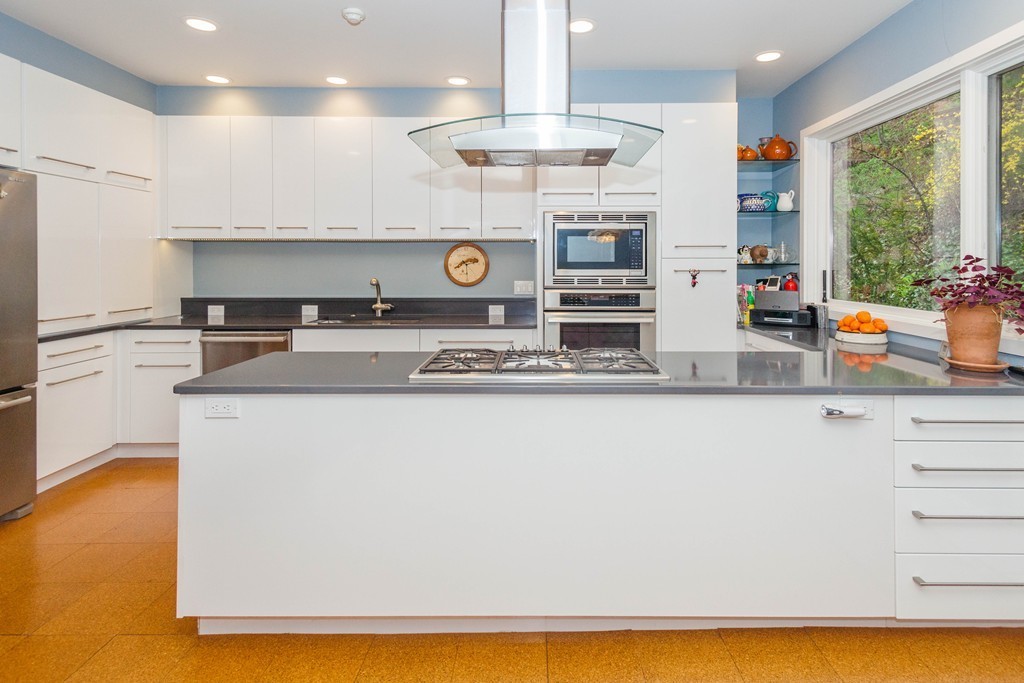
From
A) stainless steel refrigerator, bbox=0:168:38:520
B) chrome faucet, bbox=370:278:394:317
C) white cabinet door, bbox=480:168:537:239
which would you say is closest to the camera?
stainless steel refrigerator, bbox=0:168:38:520

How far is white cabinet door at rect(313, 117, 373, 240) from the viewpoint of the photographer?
438 centimetres

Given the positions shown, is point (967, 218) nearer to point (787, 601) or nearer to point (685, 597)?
point (787, 601)

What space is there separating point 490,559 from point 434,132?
1.37 meters

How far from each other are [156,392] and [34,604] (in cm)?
197

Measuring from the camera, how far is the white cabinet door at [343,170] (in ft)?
14.4

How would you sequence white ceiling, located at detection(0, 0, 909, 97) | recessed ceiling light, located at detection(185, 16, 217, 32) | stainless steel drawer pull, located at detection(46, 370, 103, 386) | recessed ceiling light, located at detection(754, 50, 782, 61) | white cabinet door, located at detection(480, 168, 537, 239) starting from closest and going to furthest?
white ceiling, located at detection(0, 0, 909, 97) → recessed ceiling light, located at detection(185, 16, 217, 32) → stainless steel drawer pull, located at detection(46, 370, 103, 386) → recessed ceiling light, located at detection(754, 50, 782, 61) → white cabinet door, located at detection(480, 168, 537, 239)

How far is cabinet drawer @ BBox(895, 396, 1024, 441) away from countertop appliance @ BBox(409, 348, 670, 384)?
74 cm

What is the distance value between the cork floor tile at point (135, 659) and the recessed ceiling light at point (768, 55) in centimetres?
400

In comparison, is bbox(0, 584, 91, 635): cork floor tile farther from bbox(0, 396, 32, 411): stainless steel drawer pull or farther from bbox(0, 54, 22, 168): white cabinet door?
bbox(0, 54, 22, 168): white cabinet door

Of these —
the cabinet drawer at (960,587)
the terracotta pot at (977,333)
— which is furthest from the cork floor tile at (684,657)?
the terracotta pot at (977,333)

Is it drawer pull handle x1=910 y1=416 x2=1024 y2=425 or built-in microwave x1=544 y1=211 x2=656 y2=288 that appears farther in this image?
built-in microwave x1=544 y1=211 x2=656 y2=288

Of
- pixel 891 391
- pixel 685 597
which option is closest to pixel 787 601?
pixel 685 597

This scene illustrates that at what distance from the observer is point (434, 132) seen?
2.19 m

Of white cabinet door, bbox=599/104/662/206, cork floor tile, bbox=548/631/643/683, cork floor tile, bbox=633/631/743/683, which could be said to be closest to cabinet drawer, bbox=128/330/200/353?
white cabinet door, bbox=599/104/662/206
